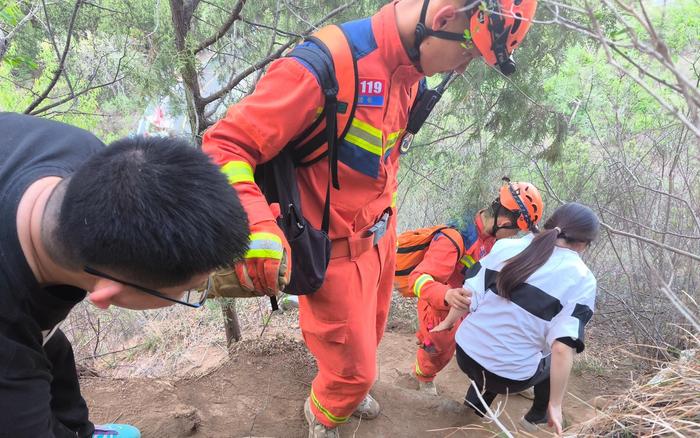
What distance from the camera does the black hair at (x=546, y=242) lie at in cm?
245

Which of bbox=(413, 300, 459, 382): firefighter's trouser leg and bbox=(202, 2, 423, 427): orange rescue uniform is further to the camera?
bbox=(413, 300, 459, 382): firefighter's trouser leg

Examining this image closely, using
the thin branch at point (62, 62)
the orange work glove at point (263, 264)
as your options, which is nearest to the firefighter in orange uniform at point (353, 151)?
the orange work glove at point (263, 264)

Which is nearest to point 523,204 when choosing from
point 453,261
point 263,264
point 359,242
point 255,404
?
point 453,261

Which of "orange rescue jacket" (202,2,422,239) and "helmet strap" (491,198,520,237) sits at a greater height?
"orange rescue jacket" (202,2,422,239)

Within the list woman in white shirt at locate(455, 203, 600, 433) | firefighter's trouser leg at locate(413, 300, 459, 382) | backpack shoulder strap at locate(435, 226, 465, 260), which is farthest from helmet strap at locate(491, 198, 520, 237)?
firefighter's trouser leg at locate(413, 300, 459, 382)

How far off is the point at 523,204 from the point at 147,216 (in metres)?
2.73

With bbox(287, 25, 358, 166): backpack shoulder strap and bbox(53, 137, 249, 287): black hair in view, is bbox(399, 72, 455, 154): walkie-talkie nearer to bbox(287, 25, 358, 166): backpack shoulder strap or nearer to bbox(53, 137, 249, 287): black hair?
bbox(287, 25, 358, 166): backpack shoulder strap

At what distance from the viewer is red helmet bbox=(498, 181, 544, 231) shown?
3.13 m

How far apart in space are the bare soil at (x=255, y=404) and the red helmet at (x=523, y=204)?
4.21 ft

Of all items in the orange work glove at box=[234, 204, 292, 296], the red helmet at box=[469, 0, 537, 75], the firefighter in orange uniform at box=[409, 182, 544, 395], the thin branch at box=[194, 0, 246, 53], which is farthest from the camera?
the firefighter in orange uniform at box=[409, 182, 544, 395]

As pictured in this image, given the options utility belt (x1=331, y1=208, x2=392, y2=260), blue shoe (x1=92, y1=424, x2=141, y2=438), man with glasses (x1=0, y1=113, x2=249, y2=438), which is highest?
man with glasses (x1=0, y1=113, x2=249, y2=438)

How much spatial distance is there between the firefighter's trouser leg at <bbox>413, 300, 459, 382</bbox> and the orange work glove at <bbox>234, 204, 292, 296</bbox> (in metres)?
2.10

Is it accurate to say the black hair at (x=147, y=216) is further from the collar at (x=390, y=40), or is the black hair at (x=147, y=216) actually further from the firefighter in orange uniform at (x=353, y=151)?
the collar at (x=390, y=40)

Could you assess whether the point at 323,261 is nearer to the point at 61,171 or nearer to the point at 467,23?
the point at 61,171
